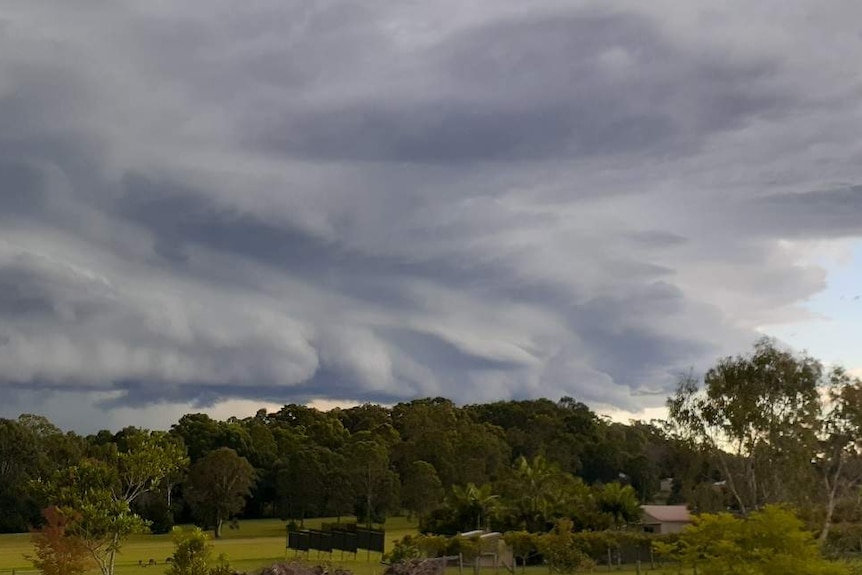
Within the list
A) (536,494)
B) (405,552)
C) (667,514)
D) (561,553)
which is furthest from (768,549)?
(667,514)

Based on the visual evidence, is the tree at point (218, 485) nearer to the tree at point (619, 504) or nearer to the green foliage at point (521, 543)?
the tree at point (619, 504)

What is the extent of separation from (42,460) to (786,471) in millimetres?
67024

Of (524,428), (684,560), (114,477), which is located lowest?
(684,560)

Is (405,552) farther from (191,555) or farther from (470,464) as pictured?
(470,464)

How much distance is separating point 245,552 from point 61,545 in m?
35.5

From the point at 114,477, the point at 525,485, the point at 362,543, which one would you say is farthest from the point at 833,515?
the point at 114,477

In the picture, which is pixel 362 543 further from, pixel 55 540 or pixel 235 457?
pixel 235 457

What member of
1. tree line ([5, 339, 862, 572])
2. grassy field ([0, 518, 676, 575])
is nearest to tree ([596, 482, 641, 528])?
tree line ([5, 339, 862, 572])

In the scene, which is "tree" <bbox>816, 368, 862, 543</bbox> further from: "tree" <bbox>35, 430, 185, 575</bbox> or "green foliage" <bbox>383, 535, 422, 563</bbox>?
"tree" <bbox>35, 430, 185, 575</bbox>

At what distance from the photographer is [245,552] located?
6906 centimetres

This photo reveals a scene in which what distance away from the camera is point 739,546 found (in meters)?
28.9

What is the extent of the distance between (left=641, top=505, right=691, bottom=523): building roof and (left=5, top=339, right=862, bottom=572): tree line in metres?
2.64

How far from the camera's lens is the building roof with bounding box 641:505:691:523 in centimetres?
7312

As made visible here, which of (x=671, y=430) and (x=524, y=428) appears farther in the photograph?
(x=524, y=428)
